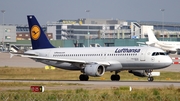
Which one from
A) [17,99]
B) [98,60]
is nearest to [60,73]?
[98,60]

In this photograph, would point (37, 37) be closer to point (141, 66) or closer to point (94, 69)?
point (94, 69)

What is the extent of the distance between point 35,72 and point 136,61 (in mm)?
30776

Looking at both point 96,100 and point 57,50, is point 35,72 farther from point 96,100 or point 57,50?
point 96,100

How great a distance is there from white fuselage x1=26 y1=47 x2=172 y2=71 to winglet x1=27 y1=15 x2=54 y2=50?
3134 mm

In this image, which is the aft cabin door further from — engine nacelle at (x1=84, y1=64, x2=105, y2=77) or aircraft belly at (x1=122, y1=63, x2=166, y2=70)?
engine nacelle at (x1=84, y1=64, x2=105, y2=77)

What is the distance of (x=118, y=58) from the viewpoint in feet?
192

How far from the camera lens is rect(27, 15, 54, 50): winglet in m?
66.7

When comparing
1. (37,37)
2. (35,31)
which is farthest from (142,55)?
(35,31)

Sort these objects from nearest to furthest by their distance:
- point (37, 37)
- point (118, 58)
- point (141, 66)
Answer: point (141, 66) < point (118, 58) < point (37, 37)

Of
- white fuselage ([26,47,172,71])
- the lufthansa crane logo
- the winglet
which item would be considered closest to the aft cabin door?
white fuselage ([26,47,172,71])

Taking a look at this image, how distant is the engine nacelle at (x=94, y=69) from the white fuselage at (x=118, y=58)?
804mm

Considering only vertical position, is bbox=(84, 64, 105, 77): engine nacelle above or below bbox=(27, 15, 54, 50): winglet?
below

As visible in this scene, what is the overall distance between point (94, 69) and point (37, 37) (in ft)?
40.0

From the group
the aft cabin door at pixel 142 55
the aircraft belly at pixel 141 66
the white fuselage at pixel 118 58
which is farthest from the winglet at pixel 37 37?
the aft cabin door at pixel 142 55
